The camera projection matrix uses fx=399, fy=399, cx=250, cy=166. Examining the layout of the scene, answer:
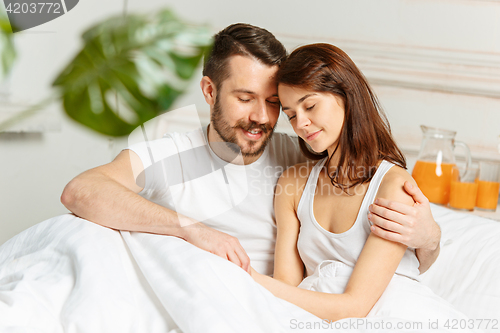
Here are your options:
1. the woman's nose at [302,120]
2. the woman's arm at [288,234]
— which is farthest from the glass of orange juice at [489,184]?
the woman's nose at [302,120]

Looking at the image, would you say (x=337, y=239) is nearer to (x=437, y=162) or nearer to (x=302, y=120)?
(x=302, y=120)

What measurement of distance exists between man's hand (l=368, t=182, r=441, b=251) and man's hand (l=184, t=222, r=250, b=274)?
0.32 m

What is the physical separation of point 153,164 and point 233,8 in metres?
1.13

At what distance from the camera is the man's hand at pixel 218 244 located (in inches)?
37.8

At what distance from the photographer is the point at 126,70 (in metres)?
1.10

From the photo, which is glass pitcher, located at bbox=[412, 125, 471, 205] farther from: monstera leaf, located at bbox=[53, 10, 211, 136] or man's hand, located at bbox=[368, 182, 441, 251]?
monstera leaf, located at bbox=[53, 10, 211, 136]

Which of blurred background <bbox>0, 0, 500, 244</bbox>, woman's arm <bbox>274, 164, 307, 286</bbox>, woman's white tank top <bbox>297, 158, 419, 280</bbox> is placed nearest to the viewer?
woman's white tank top <bbox>297, 158, 419, 280</bbox>

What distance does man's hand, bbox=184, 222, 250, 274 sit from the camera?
3.15ft

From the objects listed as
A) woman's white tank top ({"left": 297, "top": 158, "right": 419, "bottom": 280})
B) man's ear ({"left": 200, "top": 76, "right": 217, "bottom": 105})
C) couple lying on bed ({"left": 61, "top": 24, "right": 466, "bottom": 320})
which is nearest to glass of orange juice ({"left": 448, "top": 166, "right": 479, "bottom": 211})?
couple lying on bed ({"left": 61, "top": 24, "right": 466, "bottom": 320})

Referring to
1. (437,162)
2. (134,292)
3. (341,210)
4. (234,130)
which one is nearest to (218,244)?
(134,292)

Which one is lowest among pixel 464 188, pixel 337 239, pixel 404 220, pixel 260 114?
pixel 464 188

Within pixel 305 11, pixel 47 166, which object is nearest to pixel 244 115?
pixel 305 11

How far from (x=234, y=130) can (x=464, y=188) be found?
3.11 ft

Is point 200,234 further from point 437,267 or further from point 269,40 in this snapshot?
point 437,267
